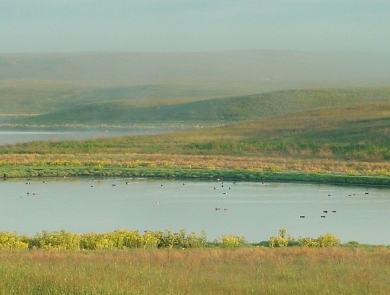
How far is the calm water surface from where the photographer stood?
22.2 metres

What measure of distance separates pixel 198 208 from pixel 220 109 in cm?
9541

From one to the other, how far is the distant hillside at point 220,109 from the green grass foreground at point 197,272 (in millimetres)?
98749

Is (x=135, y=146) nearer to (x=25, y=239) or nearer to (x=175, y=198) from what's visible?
(x=175, y=198)

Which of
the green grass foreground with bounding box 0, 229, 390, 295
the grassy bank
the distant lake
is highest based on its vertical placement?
the green grass foreground with bounding box 0, 229, 390, 295

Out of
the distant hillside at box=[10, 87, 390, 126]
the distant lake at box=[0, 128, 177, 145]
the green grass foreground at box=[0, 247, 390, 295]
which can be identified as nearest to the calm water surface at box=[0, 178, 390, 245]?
the green grass foreground at box=[0, 247, 390, 295]

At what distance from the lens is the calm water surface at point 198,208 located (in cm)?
2220

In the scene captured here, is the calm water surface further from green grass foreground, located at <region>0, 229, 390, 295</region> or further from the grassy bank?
green grass foreground, located at <region>0, 229, 390, 295</region>

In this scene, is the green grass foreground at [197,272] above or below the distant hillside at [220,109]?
below

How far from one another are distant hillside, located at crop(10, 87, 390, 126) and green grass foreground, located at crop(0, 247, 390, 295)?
98.7m

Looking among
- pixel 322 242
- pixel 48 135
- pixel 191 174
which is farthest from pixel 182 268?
pixel 48 135

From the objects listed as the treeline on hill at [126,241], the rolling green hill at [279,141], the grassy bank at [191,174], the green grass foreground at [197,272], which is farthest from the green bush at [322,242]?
the rolling green hill at [279,141]

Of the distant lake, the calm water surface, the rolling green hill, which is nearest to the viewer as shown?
the calm water surface

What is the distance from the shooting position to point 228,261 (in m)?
13.4

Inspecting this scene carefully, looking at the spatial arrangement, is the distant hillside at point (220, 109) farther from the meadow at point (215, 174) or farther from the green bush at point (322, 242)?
the green bush at point (322, 242)
